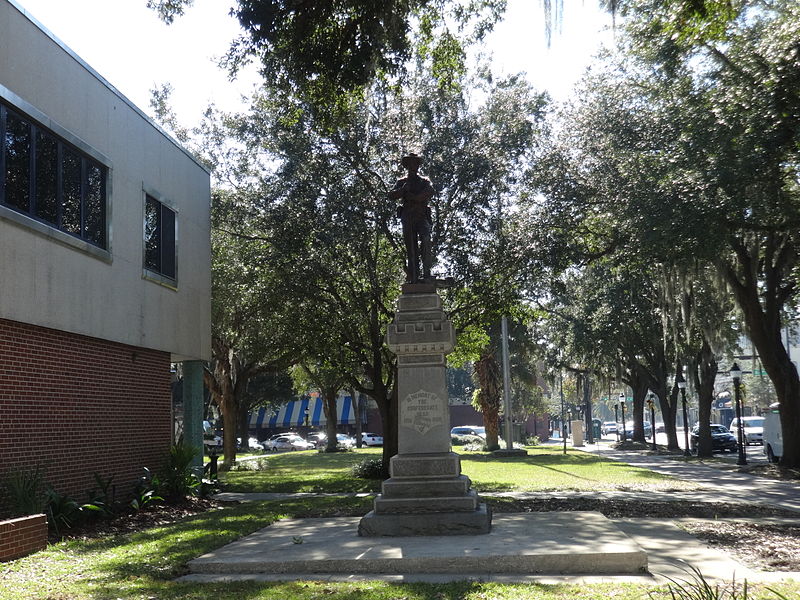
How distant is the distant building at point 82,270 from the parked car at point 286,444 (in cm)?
4242

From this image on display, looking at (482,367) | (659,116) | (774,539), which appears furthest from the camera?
(482,367)

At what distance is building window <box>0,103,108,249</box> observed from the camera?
11.7 meters

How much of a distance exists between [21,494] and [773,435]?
2490 cm

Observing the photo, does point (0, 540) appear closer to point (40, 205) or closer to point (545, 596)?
point (40, 205)

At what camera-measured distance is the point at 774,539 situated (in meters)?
10.6

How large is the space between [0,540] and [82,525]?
308 cm

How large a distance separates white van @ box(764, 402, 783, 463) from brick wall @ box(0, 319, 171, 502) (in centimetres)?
2062

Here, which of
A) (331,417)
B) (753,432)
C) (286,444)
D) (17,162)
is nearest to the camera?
(17,162)

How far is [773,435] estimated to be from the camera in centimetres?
2778

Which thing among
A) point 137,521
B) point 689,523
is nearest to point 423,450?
point 689,523

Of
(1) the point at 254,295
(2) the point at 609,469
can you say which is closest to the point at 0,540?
(1) the point at 254,295

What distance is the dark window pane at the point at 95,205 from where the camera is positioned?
14.0 m

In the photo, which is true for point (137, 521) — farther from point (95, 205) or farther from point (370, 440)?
point (370, 440)

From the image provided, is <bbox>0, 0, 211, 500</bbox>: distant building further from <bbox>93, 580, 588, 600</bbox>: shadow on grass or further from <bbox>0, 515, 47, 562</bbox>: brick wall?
<bbox>93, 580, 588, 600</bbox>: shadow on grass
